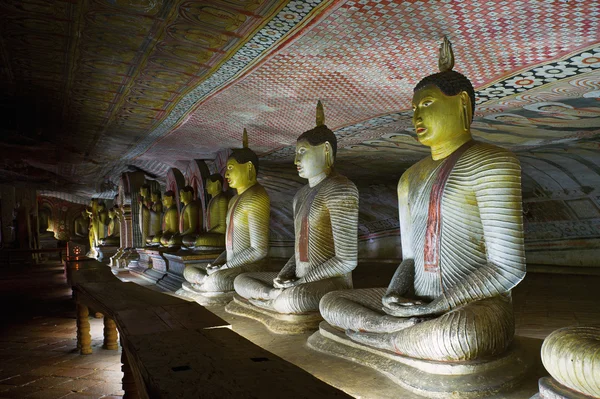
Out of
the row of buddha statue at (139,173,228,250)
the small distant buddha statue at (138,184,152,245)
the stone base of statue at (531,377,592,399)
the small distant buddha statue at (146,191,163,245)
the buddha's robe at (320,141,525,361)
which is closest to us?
the stone base of statue at (531,377,592,399)

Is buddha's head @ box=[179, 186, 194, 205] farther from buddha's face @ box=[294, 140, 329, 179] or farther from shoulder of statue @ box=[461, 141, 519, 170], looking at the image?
shoulder of statue @ box=[461, 141, 519, 170]

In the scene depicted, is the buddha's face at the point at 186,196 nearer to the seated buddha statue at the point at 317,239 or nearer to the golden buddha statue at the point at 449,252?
the seated buddha statue at the point at 317,239

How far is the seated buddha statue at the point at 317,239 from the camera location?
4207mm


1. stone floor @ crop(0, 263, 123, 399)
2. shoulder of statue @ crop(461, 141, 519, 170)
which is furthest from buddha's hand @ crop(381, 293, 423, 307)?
stone floor @ crop(0, 263, 123, 399)

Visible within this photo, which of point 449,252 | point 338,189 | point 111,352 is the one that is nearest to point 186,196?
point 111,352

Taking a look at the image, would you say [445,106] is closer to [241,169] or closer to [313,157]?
[313,157]

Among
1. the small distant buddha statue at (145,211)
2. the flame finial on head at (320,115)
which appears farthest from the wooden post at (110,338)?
the small distant buddha statue at (145,211)

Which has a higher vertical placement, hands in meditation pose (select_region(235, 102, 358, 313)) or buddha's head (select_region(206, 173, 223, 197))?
buddha's head (select_region(206, 173, 223, 197))

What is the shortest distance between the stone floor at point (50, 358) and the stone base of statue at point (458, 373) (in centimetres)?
225

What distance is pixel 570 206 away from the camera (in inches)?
311

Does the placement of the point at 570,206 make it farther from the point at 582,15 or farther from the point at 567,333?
the point at 567,333

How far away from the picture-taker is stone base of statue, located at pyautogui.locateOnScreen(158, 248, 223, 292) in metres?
7.18

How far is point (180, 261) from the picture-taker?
24.2ft

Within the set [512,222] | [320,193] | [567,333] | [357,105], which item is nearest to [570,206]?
[357,105]
